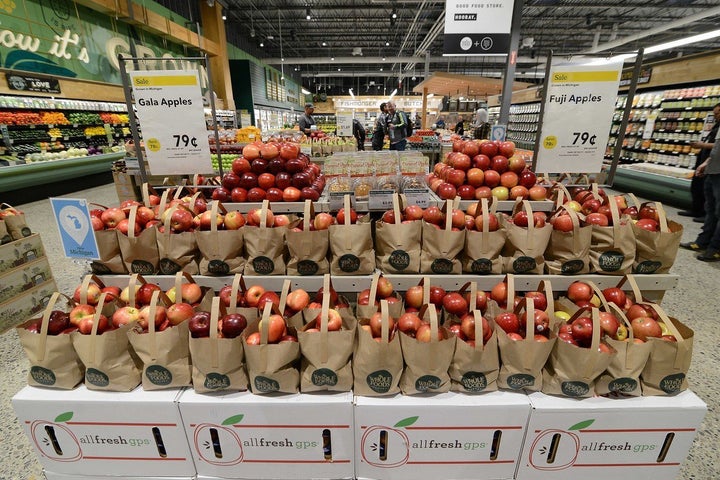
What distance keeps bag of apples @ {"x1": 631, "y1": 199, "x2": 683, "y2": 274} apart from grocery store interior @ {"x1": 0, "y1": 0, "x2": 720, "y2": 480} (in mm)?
13

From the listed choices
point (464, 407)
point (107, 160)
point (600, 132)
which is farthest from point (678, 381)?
point (107, 160)

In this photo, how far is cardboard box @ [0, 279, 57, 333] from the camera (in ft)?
9.31

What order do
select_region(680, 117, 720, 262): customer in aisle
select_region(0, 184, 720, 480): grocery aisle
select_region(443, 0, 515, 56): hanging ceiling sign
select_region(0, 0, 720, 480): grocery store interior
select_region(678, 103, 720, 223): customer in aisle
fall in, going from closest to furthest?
1. select_region(0, 184, 720, 480): grocery aisle
2. select_region(0, 0, 720, 480): grocery store interior
3. select_region(680, 117, 720, 262): customer in aisle
4. select_region(443, 0, 515, 56): hanging ceiling sign
5. select_region(678, 103, 720, 223): customer in aisle

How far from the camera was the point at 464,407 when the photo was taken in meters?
1.39

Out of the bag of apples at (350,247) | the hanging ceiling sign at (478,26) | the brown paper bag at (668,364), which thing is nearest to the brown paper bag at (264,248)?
the bag of apples at (350,247)

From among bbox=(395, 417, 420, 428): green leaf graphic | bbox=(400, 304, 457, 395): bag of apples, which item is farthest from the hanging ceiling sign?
bbox=(395, 417, 420, 428): green leaf graphic

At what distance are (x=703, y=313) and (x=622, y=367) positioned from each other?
282cm

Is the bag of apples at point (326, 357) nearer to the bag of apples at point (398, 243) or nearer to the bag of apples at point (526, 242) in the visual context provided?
the bag of apples at point (398, 243)

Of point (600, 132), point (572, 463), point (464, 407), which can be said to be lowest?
point (572, 463)

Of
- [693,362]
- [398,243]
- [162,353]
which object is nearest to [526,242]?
[398,243]

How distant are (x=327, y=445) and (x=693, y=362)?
9.29 feet

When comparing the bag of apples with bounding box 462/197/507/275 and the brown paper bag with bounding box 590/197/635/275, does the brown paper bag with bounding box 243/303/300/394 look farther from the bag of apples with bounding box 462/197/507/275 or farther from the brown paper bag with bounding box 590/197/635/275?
the brown paper bag with bounding box 590/197/635/275

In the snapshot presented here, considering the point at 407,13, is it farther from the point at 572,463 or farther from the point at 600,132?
the point at 572,463

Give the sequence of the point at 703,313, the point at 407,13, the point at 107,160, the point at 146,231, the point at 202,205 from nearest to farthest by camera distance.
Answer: the point at 146,231 < the point at 202,205 < the point at 703,313 < the point at 107,160 < the point at 407,13
